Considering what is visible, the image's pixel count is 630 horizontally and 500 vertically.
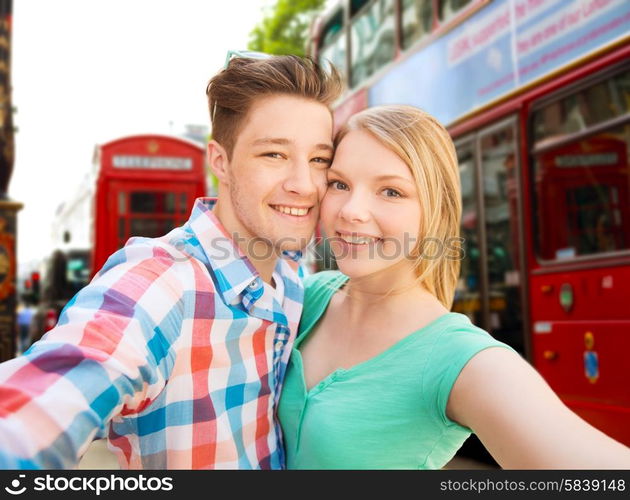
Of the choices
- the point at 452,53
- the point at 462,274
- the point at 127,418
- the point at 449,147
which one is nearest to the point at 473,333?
the point at 449,147

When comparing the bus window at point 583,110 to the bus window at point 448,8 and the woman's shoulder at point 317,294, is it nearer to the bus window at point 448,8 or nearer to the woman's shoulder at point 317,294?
the bus window at point 448,8

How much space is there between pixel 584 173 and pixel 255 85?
2.93 m

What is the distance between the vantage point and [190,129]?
2795 inches

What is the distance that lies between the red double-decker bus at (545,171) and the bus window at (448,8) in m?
0.01

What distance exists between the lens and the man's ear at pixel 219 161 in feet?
6.66

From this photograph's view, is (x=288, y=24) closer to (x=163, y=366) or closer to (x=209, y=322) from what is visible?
(x=209, y=322)

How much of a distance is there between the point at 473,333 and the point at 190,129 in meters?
71.6

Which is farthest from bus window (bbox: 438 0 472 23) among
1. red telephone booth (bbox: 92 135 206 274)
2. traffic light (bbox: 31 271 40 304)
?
traffic light (bbox: 31 271 40 304)

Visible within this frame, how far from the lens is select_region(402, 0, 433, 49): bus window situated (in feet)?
19.8

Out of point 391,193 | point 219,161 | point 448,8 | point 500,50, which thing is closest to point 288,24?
point 448,8

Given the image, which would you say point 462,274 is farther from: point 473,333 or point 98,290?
point 98,290

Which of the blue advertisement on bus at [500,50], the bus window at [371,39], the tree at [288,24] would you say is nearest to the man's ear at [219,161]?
the blue advertisement on bus at [500,50]
